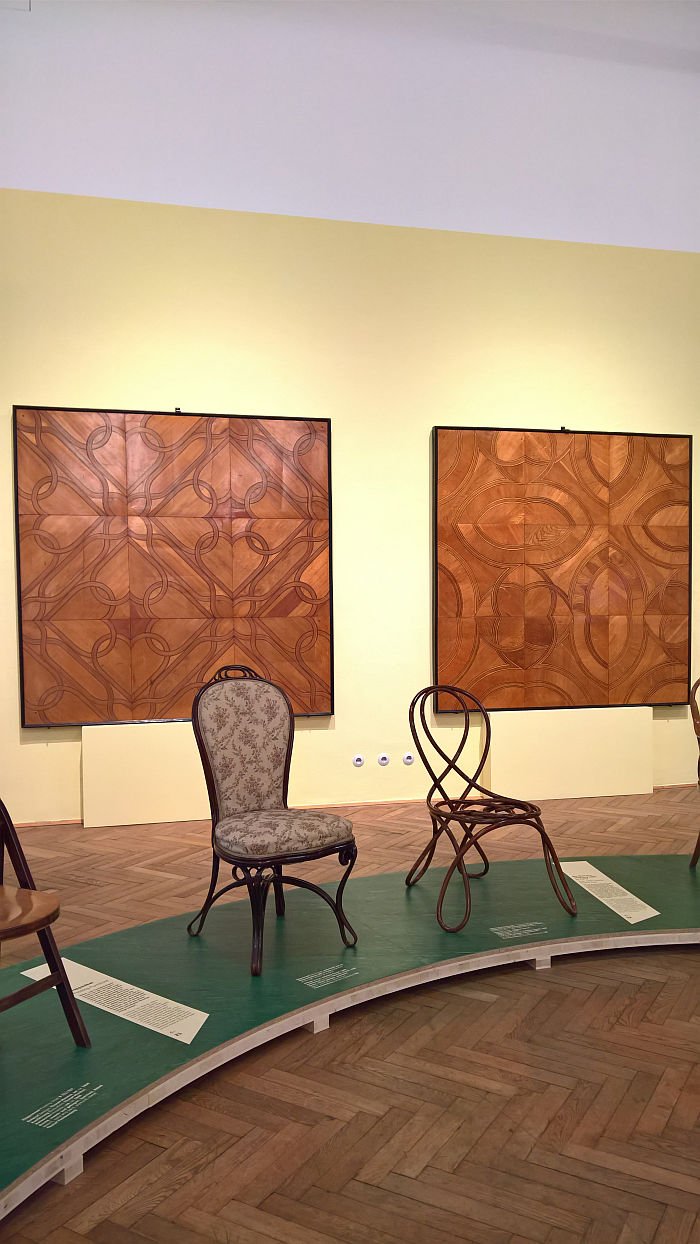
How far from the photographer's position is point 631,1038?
119 inches

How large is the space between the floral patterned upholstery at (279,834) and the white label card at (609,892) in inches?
47.3

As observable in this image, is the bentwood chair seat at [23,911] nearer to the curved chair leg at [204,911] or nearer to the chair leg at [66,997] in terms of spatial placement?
the chair leg at [66,997]

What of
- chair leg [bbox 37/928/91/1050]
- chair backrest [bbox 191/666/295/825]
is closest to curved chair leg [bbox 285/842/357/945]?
chair backrest [bbox 191/666/295/825]

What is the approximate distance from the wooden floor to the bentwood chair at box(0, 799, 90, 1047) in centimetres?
37

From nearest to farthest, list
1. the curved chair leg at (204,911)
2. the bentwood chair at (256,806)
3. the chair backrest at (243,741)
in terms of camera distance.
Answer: the bentwood chair at (256,806), the curved chair leg at (204,911), the chair backrest at (243,741)

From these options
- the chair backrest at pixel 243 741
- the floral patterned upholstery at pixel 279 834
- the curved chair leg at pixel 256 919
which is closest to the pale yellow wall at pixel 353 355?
the chair backrest at pixel 243 741

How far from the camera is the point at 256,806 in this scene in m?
3.97

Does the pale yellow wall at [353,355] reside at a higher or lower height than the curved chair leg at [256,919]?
higher

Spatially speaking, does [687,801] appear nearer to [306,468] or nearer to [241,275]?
[306,468]

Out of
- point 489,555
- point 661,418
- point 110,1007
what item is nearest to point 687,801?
point 489,555

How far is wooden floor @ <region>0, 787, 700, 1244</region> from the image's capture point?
214 centimetres

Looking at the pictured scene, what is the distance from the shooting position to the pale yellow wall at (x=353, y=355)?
19.3ft

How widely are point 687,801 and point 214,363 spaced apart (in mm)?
4085

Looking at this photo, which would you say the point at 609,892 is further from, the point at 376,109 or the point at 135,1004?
the point at 376,109
